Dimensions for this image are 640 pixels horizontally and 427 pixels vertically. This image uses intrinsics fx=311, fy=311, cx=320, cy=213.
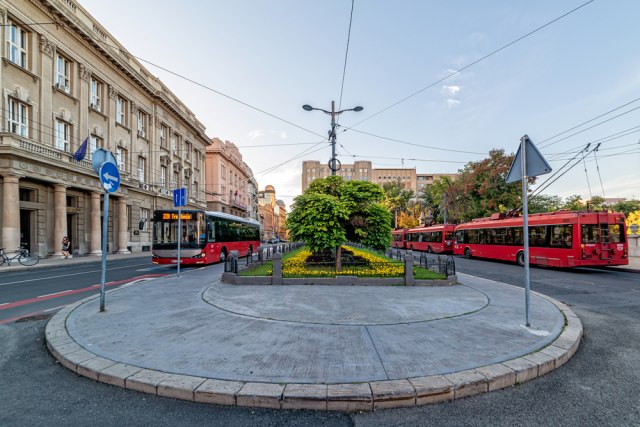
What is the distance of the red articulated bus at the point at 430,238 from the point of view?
97.8ft

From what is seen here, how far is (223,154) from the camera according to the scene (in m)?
58.4

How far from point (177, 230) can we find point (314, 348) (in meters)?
13.3

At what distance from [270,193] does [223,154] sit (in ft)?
245

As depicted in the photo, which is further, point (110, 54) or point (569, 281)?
point (110, 54)

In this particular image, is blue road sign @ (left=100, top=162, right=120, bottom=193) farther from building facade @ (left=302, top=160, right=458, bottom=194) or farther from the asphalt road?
building facade @ (left=302, top=160, right=458, bottom=194)

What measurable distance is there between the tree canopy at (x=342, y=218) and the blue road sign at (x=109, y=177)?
20.0ft

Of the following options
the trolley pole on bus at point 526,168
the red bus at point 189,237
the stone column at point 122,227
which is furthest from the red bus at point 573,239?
the stone column at point 122,227

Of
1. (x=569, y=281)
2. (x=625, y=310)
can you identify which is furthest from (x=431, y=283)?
(x=569, y=281)

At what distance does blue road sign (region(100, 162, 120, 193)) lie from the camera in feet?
20.6

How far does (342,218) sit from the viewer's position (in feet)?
38.6

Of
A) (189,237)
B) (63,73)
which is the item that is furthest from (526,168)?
(63,73)

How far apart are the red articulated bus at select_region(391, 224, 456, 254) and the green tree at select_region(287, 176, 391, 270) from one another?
1450cm

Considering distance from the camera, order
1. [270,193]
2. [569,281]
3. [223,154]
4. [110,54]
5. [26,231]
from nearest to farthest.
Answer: [569,281], [26,231], [110,54], [223,154], [270,193]

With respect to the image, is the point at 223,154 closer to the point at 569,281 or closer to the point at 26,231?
the point at 26,231
